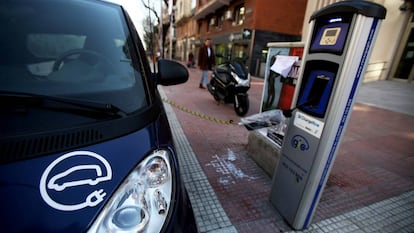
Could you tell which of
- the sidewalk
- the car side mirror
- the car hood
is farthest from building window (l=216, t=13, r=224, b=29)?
the car hood

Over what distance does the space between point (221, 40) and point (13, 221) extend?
18.8m

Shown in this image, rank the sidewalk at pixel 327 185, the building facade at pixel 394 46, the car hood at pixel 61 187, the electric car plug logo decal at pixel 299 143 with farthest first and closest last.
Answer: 1. the building facade at pixel 394 46
2. the sidewalk at pixel 327 185
3. the electric car plug logo decal at pixel 299 143
4. the car hood at pixel 61 187

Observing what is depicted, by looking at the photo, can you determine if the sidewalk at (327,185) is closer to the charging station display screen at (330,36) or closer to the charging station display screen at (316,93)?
the charging station display screen at (316,93)

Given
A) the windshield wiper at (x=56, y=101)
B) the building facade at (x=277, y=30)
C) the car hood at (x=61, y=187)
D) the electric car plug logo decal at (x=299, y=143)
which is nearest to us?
the car hood at (x=61, y=187)

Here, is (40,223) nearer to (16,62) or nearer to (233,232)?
(16,62)

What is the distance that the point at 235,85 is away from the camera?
515cm

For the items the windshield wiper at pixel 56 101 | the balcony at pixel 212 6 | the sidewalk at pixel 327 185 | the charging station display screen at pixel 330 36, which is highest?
the balcony at pixel 212 6

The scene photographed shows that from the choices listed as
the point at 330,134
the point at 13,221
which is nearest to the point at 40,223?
the point at 13,221

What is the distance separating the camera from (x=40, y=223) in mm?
691

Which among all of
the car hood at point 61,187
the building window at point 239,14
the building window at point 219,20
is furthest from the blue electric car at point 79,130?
the building window at point 219,20

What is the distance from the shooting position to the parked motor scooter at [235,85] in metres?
5.13

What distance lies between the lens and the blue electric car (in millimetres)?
742

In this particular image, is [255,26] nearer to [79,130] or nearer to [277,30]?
[277,30]

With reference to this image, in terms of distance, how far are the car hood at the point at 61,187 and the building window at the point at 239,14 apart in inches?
651
